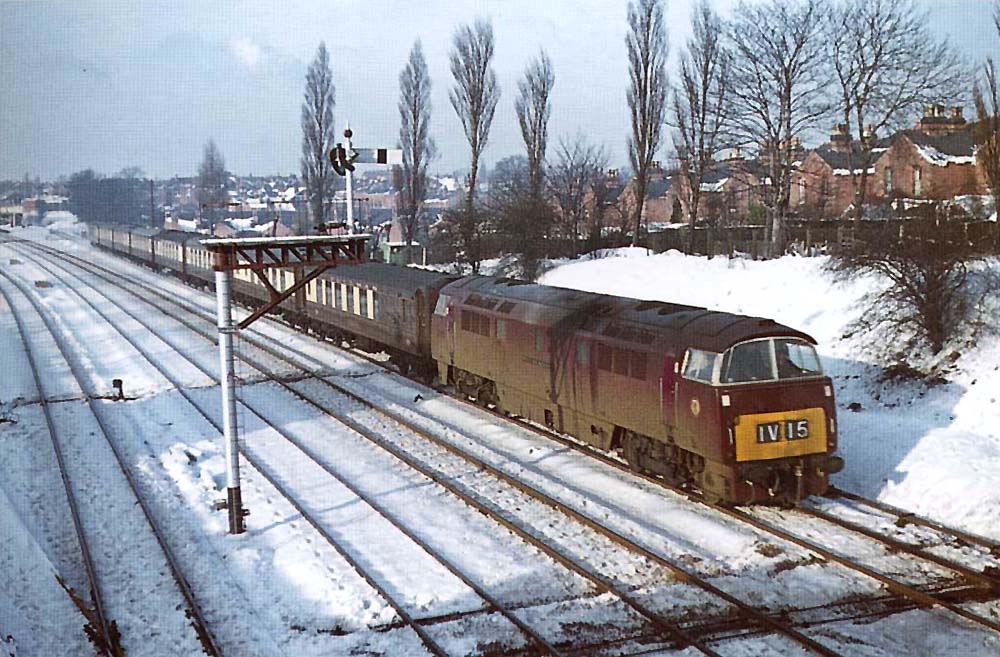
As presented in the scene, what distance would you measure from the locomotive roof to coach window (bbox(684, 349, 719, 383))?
0.11 metres

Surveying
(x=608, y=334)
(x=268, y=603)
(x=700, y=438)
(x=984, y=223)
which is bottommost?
(x=268, y=603)

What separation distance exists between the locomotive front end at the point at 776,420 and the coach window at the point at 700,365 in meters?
0.15

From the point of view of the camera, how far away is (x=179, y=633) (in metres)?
10.4

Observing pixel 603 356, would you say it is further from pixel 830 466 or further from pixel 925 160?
pixel 925 160

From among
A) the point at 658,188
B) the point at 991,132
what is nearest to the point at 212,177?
the point at 658,188

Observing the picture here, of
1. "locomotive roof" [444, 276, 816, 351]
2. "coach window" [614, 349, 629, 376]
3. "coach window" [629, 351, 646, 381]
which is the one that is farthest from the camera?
"coach window" [614, 349, 629, 376]

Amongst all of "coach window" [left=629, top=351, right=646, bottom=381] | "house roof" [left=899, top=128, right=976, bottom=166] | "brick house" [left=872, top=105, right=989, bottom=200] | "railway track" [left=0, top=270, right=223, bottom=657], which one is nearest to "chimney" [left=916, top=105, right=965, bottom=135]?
"brick house" [left=872, top=105, right=989, bottom=200]

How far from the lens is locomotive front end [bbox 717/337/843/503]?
44.2 ft

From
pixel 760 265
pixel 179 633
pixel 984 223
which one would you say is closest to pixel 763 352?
pixel 179 633

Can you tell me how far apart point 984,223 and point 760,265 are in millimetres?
8891

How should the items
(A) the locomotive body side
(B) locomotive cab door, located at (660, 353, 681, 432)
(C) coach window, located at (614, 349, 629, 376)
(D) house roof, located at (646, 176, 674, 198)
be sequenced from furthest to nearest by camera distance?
1. (D) house roof, located at (646, 176, 674, 198)
2. (C) coach window, located at (614, 349, 629, 376)
3. (B) locomotive cab door, located at (660, 353, 681, 432)
4. (A) the locomotive body side

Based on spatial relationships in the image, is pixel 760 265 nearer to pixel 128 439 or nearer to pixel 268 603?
pixel 128 439

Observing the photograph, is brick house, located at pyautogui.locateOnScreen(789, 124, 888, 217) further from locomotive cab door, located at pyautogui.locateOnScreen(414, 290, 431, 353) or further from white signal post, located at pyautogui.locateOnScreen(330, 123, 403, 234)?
white signal post, located at pyautogui.locateOnScreen(330, 123, 403, 234)

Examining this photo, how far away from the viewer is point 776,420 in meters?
13.6
